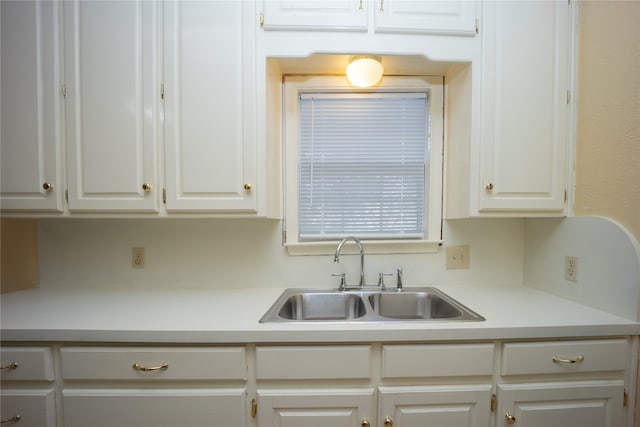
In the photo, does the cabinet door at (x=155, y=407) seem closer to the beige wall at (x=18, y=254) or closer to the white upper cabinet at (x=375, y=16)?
the beige wall at (x=18, y=254)

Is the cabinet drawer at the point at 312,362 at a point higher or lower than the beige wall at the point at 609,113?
lower

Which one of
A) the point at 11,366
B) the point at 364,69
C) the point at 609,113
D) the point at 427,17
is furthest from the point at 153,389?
the point at 609,113

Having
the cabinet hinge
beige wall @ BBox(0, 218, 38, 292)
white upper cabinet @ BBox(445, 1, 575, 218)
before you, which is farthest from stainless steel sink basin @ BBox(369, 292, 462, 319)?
beige wall @ BBox(0, 218, 38, 292)

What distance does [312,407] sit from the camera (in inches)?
39.2

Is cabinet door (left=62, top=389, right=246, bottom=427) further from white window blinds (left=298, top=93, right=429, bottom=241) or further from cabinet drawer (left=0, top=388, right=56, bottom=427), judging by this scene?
white window blinds (left=298, top=93, right=429, bottom=241)

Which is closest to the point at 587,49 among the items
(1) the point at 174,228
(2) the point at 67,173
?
(1) the point at 174,228

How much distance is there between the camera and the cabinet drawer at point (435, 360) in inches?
39.3

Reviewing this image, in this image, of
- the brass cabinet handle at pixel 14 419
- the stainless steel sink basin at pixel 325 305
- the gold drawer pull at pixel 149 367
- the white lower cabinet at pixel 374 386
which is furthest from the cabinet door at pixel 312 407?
the brass cabinet handle at pixel 14 419

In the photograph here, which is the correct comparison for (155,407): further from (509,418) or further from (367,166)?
(367,166)

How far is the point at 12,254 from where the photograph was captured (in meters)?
1.45

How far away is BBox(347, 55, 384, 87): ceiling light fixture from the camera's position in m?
1.36

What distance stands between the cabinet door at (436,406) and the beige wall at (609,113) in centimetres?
91

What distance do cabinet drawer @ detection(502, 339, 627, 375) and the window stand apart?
0.67 metres

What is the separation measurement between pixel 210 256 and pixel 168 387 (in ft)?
2.28
